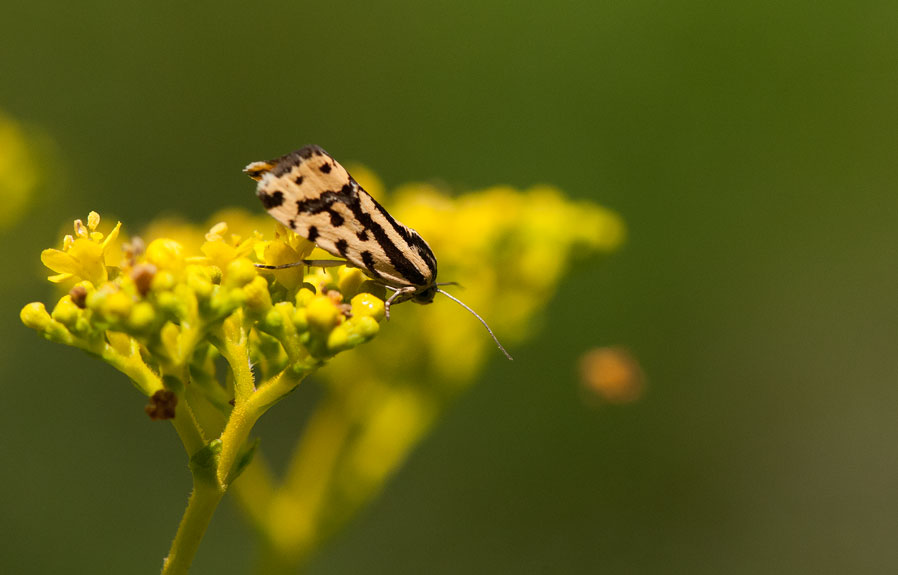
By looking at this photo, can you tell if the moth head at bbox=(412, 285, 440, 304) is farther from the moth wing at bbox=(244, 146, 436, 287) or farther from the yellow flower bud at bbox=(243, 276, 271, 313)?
the yellow flower bud at bbox=(243, 276, 271, 313)

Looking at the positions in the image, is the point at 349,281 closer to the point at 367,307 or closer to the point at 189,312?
the point at 367,307

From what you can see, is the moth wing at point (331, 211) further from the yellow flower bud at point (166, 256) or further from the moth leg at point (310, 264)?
the yellow flower bud at point (166, 256)

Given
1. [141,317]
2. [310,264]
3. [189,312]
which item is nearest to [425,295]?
[310,264]

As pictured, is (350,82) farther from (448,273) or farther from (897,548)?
(897,548)

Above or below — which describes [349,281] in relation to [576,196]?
below

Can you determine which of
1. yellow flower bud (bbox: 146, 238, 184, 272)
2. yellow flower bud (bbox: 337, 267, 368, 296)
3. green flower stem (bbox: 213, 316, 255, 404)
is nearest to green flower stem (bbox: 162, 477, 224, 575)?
green flower stem (bbox: 213, 316, 255, 404)

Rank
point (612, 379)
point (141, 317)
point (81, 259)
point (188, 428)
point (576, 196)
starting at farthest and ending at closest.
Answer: point (576, 196) < point (612, 379) < point (81, 259) < point (188, 428) < point (141, 317)

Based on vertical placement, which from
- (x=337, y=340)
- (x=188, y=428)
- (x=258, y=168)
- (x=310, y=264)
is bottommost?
(x=188, y=428)

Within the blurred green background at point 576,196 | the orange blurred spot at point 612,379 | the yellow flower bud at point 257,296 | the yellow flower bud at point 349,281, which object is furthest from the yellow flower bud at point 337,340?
the blurred green background at point 576,196
